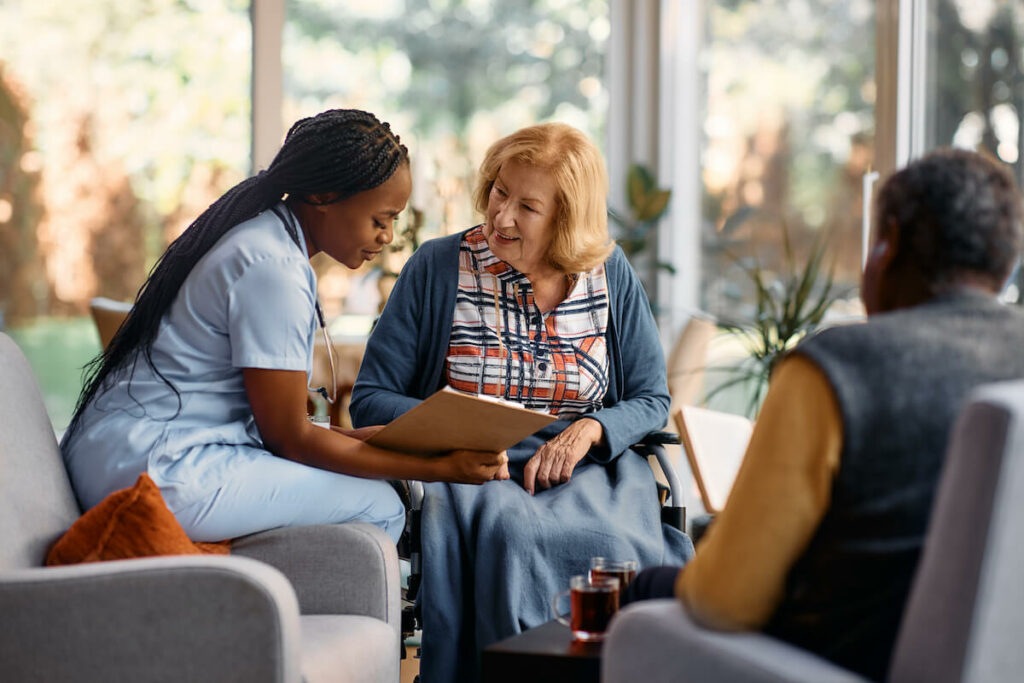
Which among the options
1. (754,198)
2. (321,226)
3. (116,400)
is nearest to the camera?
(116,400)

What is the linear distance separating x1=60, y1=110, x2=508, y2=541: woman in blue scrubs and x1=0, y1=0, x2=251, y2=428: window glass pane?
10.0 ft

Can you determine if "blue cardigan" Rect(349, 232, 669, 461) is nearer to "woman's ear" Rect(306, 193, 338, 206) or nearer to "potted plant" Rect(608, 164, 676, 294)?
"woman's ear" Rect(306, 193, 338, 206)

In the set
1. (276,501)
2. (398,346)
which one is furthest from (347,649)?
(398,346)

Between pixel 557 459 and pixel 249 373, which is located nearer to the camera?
pixel 249 373

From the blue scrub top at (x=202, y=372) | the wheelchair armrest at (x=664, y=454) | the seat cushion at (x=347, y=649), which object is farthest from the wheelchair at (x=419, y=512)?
the blue scrub top at (x=202, y=372)

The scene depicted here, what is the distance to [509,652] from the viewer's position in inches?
58.9

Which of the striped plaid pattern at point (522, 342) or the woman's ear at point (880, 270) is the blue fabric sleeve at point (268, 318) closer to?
the striped plaid pattern at point (522, 342)

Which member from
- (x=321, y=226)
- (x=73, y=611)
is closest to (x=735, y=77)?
(x=321, y=226)

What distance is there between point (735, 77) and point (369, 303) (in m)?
2.04

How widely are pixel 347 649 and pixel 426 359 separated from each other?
83 cm

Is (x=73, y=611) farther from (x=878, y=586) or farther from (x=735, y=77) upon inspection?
(x=735, y=77)

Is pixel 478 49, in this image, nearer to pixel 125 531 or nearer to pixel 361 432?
pixel 361 432

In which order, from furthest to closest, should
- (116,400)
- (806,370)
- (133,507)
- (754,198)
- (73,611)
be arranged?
(754,198) → (116,400) → (133,507) → (73,611) → (806,370)

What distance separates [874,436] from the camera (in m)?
1.11
